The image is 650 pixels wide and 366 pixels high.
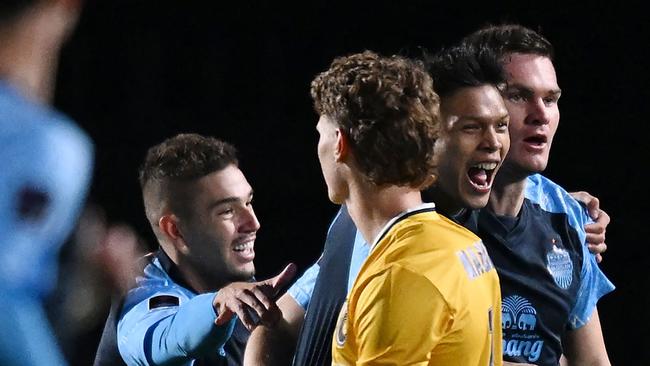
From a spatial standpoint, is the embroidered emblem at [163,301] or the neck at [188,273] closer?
the embroidered emblem at [163,301]

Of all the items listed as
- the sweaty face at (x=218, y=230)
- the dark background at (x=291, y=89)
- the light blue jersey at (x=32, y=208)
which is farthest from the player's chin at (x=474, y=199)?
the dark background at (x=291, y=89)

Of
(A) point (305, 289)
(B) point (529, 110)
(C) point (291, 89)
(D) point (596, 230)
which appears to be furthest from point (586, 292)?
(C) point (291, 89)

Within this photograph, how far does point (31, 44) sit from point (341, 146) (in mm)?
592

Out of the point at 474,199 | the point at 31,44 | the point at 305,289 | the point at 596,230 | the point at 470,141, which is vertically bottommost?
the point at 596,230

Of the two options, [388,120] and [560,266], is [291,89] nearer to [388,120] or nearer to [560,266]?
Answer: [560,266]

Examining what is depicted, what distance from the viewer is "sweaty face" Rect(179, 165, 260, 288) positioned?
305 cm

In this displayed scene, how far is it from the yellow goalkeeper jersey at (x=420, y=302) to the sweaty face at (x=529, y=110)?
0.77 metres

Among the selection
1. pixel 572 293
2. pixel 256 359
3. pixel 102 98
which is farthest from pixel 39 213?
pixel 102 98

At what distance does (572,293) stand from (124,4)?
344cm

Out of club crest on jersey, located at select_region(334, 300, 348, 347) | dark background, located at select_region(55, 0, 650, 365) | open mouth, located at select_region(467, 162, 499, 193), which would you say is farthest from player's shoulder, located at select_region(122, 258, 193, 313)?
dark background, located at select_region(55, 0, 650, 365)

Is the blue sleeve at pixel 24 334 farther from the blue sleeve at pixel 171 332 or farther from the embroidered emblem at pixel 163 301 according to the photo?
the embroidered emblem at pixel 163 301

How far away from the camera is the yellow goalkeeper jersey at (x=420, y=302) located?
1756 millimetres

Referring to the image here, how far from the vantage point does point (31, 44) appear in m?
1.54

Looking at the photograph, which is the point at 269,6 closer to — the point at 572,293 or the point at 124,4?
the point at 124,4
